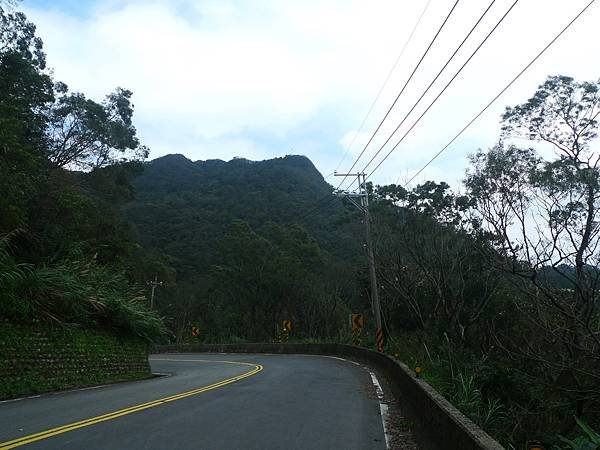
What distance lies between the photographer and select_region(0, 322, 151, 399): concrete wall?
13.3 meters

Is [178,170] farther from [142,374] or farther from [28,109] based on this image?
[142,374]

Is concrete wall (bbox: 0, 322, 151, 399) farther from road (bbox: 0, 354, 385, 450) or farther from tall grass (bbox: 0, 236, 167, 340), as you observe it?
road (bbox: 0, 354, 385, 450)

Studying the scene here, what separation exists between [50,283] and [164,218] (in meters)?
49.0

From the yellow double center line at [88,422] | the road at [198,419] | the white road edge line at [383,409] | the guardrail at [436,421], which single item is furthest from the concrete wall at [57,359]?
the guardrail at [436,421]

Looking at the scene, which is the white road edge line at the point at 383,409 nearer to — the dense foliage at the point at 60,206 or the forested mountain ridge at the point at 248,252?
the dense foliage at the point at 60,206

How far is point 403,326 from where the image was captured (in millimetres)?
30812

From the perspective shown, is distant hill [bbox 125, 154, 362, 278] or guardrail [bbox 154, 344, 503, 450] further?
distant hill [bbox 125, 154, 362, 278]

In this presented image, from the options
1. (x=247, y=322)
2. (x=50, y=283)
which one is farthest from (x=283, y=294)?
(x=50, y=283)

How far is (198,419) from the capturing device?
29.9ft

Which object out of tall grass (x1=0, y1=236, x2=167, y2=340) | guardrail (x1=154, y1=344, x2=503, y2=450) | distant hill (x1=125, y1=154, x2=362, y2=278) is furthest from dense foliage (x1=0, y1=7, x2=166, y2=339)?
distant hill (x1=125, y1=154, x2=362, y2=278)

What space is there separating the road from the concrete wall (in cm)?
100

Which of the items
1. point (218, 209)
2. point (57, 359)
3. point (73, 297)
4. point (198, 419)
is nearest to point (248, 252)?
point (218, 209)

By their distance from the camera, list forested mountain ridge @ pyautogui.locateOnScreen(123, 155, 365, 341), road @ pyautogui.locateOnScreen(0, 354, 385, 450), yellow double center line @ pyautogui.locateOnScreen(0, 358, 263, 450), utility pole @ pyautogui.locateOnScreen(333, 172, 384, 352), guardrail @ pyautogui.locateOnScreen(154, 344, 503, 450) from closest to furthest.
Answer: guardrail @ pyautogui.locateOnScreen(154, 344, 503, 450)
yellow double center line @ pyautogui.locateOnScreen(0, 358, 263, 450)
road @ pyautogui.locateOnScreen(0, 354, 385, 450)
utility pole @ pyautogui.locateOnScreen(333, 172, 384, 352)
forested mountain ridge @ pyautogui.locateOnScreen(123, 155, 365, 341)

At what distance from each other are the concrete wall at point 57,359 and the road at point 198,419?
997 mm
